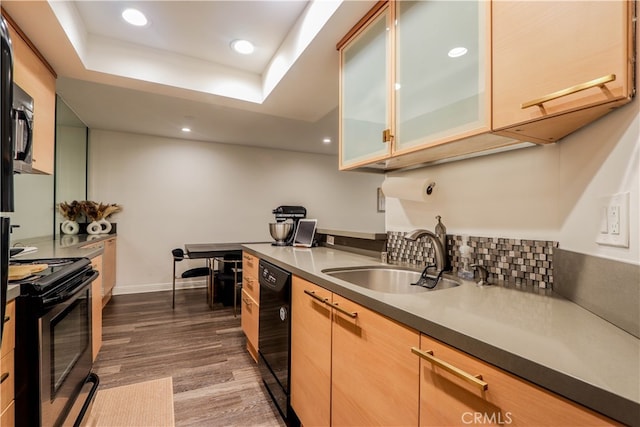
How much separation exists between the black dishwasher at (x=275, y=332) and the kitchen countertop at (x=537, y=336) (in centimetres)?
68

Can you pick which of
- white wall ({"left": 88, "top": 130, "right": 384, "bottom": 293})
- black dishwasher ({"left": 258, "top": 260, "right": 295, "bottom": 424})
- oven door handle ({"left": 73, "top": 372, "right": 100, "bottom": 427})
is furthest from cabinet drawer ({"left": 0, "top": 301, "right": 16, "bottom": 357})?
white wall ({"left": 88, "top": 130, "right": 384, "bottom": 293})

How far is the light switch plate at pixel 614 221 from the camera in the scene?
0.70 meters

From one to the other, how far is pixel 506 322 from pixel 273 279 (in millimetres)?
1270

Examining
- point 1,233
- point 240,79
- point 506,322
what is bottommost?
point 506,322

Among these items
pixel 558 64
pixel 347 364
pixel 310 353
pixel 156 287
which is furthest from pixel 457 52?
pixel 156 287

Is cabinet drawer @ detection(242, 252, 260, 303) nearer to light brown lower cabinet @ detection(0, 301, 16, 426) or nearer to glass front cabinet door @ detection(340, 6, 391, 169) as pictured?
glass front cabinet door @ detection(340, 6, 391, 169)

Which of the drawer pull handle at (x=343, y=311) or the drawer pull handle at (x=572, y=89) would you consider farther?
the drawer pull handle at (x=343, y=311)

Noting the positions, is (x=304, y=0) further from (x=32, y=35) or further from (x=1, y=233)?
(x=1, y=233)

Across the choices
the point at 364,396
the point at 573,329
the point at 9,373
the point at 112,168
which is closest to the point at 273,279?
the point at 364,396

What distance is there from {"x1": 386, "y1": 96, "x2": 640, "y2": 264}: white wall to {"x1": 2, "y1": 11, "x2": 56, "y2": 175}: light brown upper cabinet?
95.1 inches

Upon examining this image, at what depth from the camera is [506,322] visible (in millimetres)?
718

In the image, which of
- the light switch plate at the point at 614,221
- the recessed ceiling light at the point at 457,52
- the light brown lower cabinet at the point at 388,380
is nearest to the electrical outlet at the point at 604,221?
the light switch plate at the point at 614,221

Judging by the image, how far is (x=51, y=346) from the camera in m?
1.22

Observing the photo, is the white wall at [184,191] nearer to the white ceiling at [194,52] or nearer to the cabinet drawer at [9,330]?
the white ceiling at [194,52]
